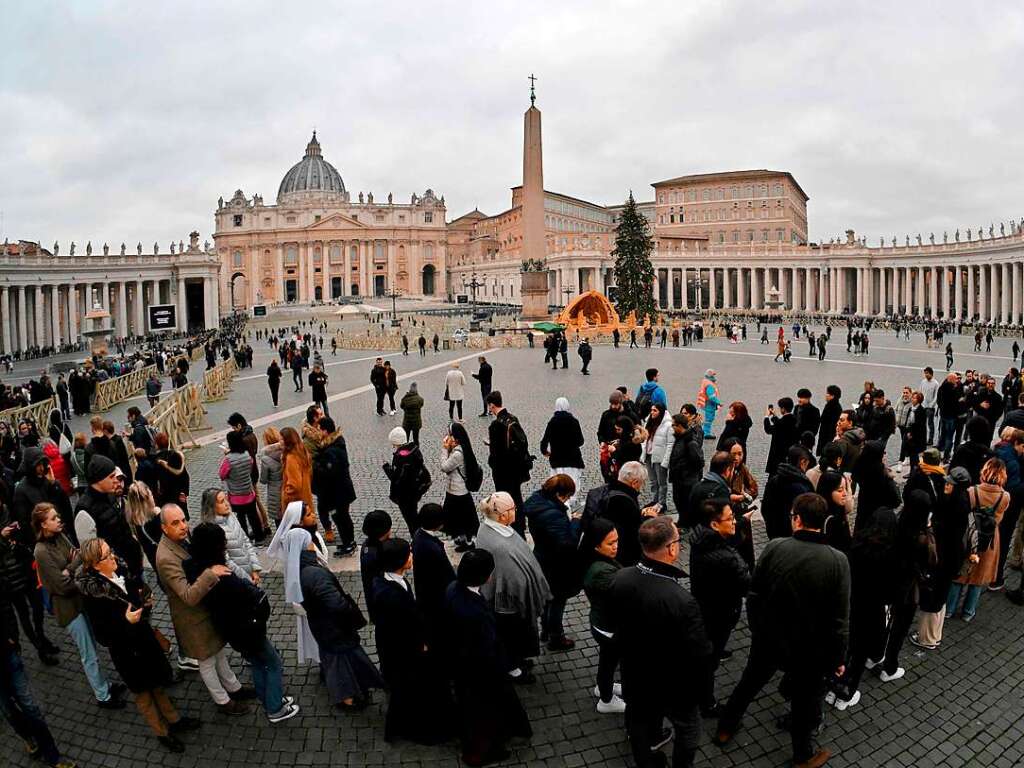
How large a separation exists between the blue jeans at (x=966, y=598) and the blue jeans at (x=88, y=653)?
281 inches

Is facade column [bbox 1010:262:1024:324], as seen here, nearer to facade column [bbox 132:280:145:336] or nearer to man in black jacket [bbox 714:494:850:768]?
man in black jacket [bbox 714:494:850:768]

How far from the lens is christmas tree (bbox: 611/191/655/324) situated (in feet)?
184

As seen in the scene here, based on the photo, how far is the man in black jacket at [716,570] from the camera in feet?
16.4

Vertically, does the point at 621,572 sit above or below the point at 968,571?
above

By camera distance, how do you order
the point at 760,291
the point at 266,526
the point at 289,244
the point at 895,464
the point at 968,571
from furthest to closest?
the point at 289,244 → the point at 760,291 → the point at 895,464 → the point at 266,526 → the point at 968,571

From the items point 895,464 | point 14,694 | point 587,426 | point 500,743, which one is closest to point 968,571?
point 500,743

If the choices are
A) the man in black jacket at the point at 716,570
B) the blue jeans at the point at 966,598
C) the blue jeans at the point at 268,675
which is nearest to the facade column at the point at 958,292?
the blue jeans at the point at 966,598

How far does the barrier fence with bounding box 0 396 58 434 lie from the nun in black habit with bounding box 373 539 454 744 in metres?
14.0

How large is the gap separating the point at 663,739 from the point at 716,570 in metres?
1.17

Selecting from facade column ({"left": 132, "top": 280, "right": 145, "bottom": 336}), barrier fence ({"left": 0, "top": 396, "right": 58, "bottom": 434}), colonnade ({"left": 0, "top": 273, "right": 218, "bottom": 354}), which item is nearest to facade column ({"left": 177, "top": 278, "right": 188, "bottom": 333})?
colonnade ({"left": 0, "top": 273, "right": 218, "bottom": 354})

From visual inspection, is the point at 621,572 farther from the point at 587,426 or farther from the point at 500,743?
the point at 587,426

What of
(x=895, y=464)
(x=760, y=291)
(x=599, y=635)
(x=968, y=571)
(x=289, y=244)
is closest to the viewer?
(x=599, y=635)

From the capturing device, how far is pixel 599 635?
5180 mm

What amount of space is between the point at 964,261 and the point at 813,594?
67868 millimetres
